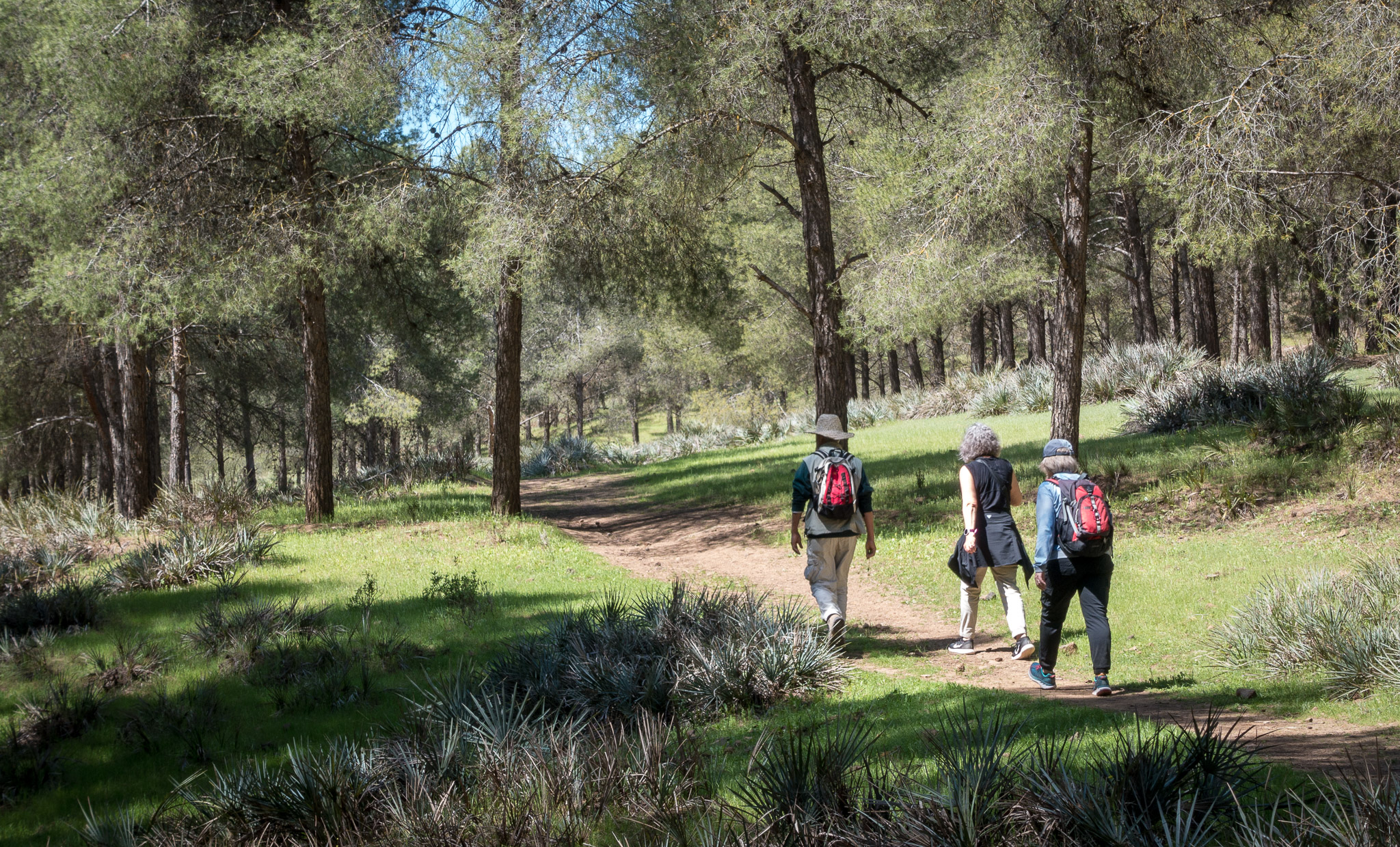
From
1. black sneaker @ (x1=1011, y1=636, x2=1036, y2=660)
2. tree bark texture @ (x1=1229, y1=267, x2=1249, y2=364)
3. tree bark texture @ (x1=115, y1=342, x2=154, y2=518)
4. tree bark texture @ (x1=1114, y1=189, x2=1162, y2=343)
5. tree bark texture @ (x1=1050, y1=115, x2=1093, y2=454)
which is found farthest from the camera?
tree bark texture @ (x1=1229, y1=267, x2=1249, y2=364)

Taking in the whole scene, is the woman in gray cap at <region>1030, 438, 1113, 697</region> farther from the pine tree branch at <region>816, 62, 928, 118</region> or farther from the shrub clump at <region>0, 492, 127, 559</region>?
the shrub clump at <region>0, 492, 127, 559</region>

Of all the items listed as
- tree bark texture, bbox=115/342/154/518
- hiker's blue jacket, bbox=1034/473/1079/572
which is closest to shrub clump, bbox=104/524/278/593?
tree bark texture, bbox=115/342/154/518

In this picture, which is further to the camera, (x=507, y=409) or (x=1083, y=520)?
(x=507, y=409)

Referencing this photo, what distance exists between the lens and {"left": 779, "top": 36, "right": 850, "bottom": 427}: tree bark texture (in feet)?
43.8

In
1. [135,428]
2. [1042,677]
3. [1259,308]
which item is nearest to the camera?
[1042,677]

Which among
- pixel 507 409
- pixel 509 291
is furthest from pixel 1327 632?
pixel 507 409

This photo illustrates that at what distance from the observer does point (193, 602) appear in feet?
30.1

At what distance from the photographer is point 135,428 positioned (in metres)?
14.4

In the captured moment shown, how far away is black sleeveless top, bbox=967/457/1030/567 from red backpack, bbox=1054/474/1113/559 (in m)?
0.86

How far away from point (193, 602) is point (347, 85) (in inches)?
275

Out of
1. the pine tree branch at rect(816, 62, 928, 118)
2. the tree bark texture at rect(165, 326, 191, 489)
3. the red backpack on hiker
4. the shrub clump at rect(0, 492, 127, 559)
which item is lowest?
the shrub clump at rect(0, 492, 127, 559)

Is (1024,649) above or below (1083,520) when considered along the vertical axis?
below

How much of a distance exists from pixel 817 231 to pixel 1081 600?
8.58 m

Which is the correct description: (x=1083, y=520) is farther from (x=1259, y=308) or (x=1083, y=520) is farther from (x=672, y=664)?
(x=1259, y=308)
